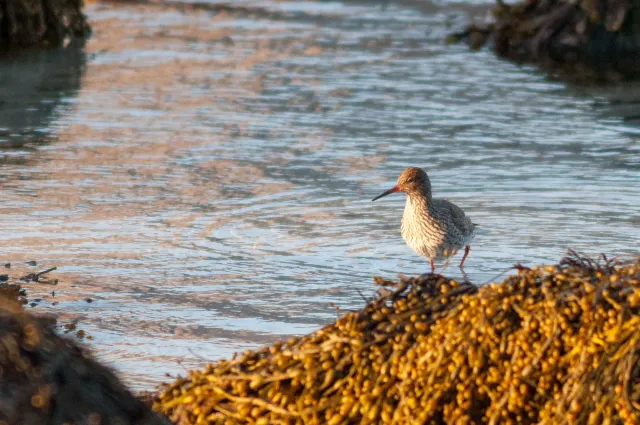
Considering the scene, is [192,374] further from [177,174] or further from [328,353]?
[177,174]

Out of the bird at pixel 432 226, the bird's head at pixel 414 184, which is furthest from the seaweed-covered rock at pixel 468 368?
the bird's head at pixel 414 184

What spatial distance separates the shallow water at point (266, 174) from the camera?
7.45 metres

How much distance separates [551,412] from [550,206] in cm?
572

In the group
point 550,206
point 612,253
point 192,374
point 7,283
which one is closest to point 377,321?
point 192,374

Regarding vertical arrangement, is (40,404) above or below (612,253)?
above

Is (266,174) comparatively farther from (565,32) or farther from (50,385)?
(565,32)

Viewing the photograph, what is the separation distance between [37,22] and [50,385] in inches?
651

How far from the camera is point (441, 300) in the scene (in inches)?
187

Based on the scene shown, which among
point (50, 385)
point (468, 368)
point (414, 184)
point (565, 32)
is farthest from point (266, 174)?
point (565, 32)

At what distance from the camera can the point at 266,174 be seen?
432 inches

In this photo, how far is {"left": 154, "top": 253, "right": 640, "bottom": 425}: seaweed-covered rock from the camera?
4.31m

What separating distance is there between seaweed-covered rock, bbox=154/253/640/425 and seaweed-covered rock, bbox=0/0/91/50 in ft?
47.3

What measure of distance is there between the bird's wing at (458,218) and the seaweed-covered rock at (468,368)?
12.1 feet

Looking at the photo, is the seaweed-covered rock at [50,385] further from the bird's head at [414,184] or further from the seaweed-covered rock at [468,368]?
the bird's head at [414,184]
